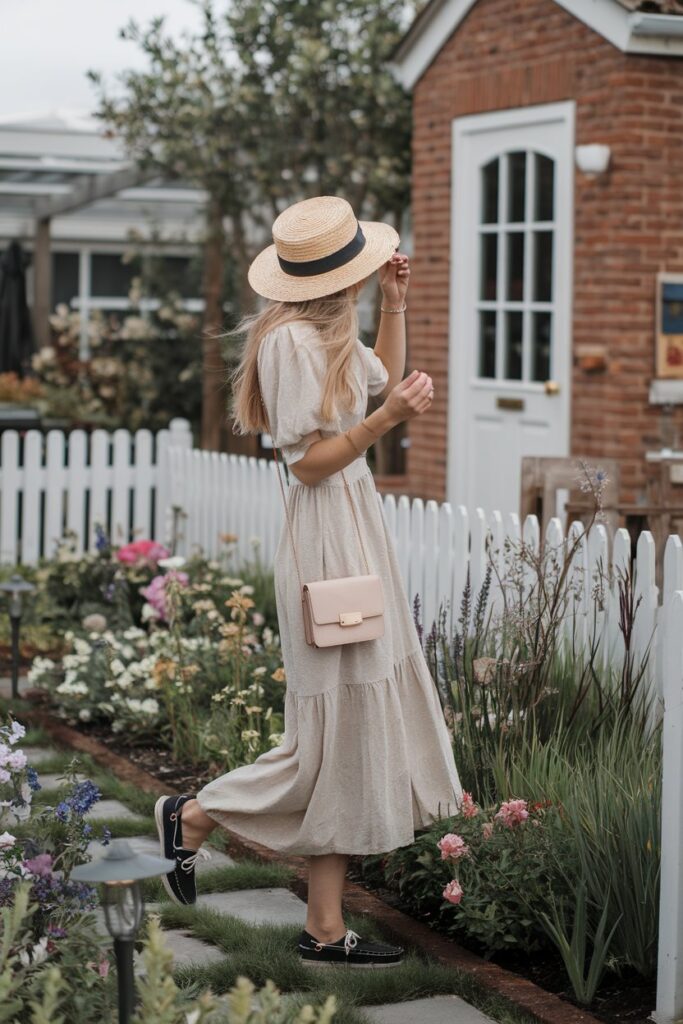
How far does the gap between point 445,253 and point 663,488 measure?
3.11 m

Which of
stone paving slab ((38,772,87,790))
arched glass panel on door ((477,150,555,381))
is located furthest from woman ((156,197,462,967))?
arched glass panel on door ((477,150,555,381))

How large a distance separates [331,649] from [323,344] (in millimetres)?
733

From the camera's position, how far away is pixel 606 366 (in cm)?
840

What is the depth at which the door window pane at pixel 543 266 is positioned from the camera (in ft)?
29.7

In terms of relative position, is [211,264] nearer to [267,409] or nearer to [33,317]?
[33,317]

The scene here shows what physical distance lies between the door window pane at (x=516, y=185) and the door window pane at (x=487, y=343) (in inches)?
24.0

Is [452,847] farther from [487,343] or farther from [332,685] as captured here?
[487,343]

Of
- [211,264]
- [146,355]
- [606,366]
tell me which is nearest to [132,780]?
[606,366]

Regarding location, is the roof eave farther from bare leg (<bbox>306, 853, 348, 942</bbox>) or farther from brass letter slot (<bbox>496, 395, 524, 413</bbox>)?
bare leg (<bbox>306, 853, 348, 942</bbox>)

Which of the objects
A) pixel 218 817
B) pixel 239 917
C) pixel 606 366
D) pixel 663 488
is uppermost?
pixel 606 366

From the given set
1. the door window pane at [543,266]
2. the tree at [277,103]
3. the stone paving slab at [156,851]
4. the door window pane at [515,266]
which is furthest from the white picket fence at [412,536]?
the tree at [277,103]

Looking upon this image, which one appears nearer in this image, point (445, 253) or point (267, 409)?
point (267, 409)

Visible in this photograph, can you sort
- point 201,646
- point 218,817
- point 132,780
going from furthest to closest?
point 201,646 → point 132,780 → point 218,817

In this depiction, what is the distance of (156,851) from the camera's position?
15.5 feet
